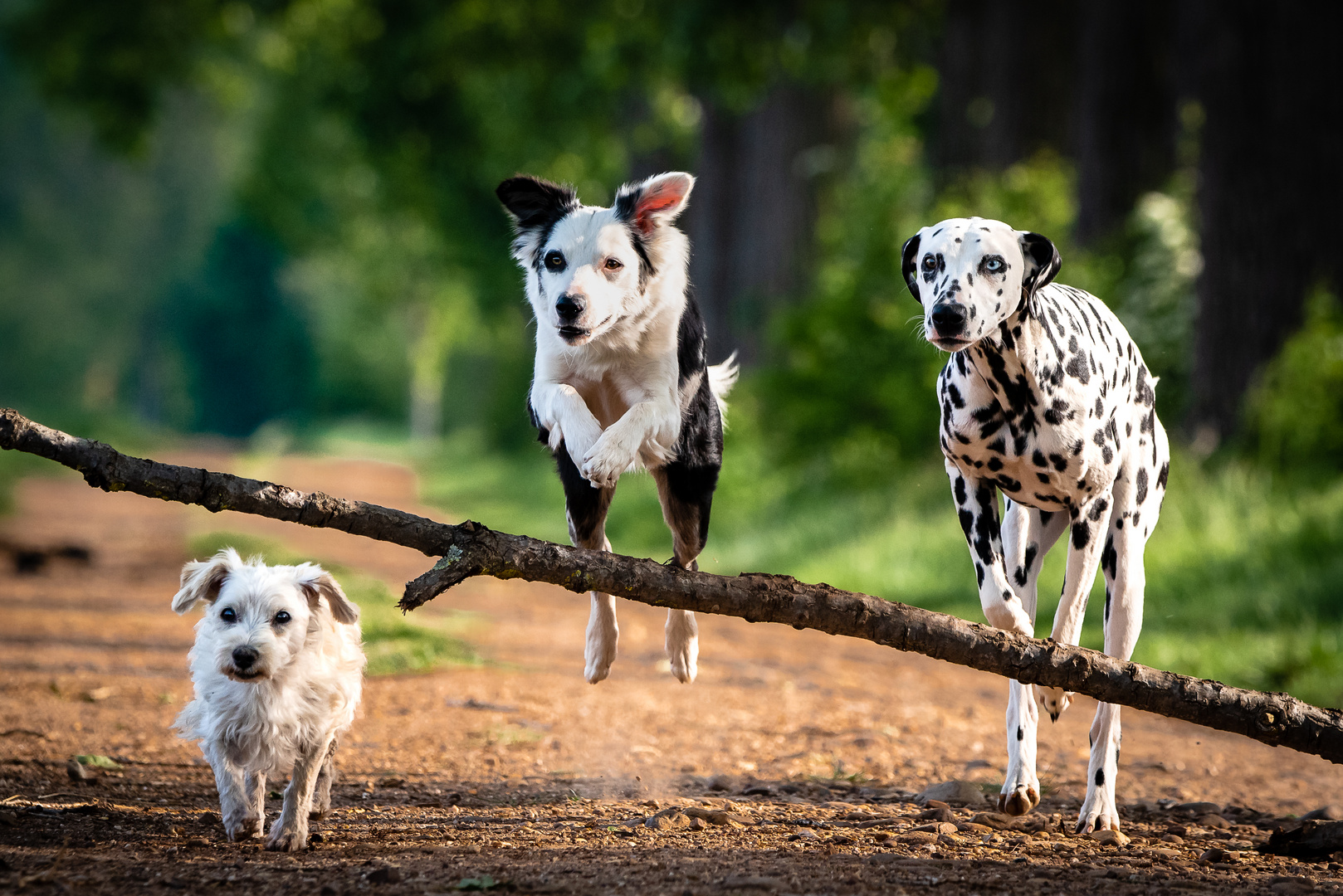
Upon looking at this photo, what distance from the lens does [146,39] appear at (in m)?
19.4

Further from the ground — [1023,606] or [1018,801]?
[1023,606]

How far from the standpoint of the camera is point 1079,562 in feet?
15.2

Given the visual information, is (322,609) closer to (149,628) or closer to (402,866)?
(402,866)

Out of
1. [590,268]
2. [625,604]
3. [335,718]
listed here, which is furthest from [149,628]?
[590,268]

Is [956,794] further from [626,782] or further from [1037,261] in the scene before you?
[1037,261]

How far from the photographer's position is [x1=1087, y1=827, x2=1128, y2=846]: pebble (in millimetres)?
4645

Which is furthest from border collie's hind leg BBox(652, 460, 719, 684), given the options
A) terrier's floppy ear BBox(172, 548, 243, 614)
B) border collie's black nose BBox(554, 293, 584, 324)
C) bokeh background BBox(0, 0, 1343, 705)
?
terrier's floppy ear BBox(172, 548, 243, 614)

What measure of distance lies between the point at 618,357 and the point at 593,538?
2.61 ft

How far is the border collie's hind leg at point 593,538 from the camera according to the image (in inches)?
180

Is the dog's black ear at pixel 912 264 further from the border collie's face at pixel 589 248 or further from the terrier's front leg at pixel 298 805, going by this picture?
the terrier's front leg at pixel 298 805

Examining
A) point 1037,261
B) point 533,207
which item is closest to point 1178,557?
point 1037,261

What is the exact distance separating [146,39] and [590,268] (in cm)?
1798

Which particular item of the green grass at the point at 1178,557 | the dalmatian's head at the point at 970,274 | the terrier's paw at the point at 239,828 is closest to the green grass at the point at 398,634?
the terrier's paw at the point at 239,828

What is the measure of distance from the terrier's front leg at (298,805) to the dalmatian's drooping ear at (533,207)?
5.97 ft
